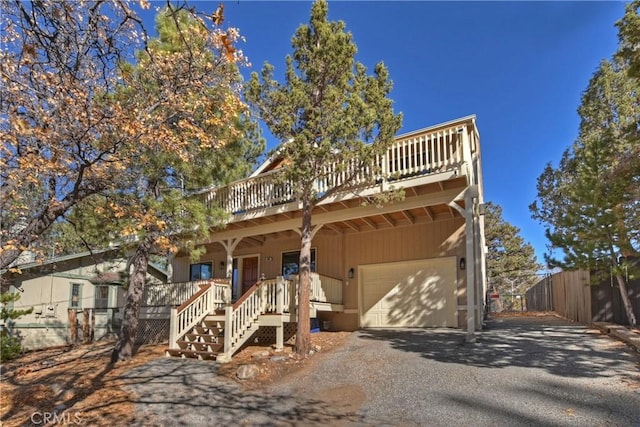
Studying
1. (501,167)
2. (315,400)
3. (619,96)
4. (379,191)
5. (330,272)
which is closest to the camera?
(315,400)

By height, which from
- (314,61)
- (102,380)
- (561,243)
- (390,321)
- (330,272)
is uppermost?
(314,61)

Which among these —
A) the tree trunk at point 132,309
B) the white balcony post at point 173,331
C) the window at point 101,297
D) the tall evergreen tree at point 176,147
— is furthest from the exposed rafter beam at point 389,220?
the window at point 101,297

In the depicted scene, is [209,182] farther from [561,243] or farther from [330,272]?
[561,243]

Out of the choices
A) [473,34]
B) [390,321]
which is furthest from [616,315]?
[473,34]

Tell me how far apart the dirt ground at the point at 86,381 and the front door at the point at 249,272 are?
346 centimetres

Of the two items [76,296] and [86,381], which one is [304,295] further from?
[76,296]

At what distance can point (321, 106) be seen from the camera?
29.5 ft

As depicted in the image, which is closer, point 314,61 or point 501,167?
point 314,61

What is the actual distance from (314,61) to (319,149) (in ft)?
6.17

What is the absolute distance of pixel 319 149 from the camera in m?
8.56

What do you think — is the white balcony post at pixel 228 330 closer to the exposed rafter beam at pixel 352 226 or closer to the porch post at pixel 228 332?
the porch post at pixel 228 332

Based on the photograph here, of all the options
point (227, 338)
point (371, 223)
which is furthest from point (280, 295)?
point (371, 223)

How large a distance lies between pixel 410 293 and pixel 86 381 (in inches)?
310

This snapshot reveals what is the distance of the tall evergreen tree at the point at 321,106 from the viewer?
867 cm
